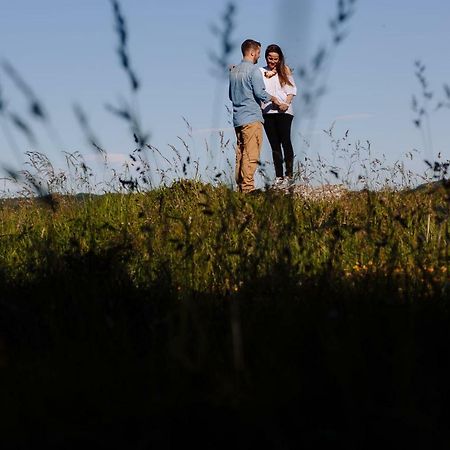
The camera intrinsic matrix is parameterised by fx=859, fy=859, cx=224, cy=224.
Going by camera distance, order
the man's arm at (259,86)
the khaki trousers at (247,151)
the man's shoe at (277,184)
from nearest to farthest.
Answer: the man's shoe at (277,184)
the man's arm at (259,86)
the khaki trousers at (247,151)

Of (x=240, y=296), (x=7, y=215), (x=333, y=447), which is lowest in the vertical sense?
(x=333, y=447)

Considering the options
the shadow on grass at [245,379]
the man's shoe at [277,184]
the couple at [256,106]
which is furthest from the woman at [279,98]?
the shadow on grass at [245,379]

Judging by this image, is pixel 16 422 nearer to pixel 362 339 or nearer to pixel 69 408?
pixel 69 408

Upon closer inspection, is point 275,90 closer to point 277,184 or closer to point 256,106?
point 256,106

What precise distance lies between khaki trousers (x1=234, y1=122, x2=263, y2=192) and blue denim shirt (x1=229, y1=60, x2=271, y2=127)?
0.12 meters

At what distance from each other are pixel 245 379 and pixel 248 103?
877 centimetres

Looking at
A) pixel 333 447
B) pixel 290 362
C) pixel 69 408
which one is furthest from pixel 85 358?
pixel 333 447

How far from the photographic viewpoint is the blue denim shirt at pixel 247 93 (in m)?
10.8

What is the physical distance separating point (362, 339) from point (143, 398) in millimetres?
807

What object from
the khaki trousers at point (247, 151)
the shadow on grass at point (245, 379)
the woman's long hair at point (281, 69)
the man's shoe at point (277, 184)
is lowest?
the shadow on grass at point (245, 379)

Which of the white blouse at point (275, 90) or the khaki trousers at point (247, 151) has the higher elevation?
the white blouse at point (275, 90)

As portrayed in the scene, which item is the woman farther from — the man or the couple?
the man

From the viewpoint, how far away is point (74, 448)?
2262 millimetres

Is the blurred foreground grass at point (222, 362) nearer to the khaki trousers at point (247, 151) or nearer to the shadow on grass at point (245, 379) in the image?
the shadow on grass at point (245, 379)
